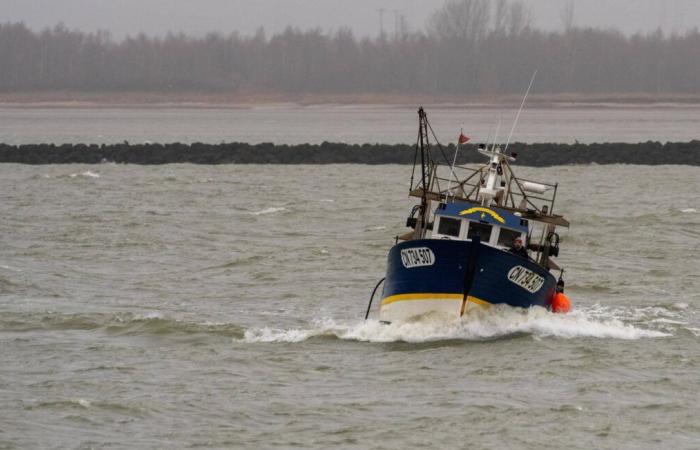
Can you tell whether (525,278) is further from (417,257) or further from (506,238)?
(417,257)

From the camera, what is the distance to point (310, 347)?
2750 cm

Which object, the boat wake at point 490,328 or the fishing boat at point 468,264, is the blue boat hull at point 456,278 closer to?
the fishing boat at point 468,264

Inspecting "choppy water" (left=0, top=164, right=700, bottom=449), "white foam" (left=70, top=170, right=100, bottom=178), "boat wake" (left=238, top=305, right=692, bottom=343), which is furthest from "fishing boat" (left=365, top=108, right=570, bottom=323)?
"white foam" (left=70, top=170, right=100, bottom=178)

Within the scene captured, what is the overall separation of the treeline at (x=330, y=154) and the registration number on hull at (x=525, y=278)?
51.4 meters

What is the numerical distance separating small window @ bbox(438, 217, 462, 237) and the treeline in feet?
167

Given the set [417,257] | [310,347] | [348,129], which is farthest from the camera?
[348,129]

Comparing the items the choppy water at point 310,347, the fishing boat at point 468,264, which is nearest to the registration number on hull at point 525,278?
the fishing boat at point 468,264

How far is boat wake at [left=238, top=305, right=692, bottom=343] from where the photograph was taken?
89.8 feet

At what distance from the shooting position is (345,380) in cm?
2450

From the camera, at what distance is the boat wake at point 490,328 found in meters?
27.4

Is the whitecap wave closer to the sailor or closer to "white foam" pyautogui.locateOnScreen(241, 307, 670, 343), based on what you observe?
"white foam" pyautogui.locateOnScreen(241, 307, 670, 343)

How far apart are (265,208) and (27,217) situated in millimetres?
8862

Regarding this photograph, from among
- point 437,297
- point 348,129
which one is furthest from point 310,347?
point 348,129

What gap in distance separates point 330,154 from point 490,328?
54108mm
